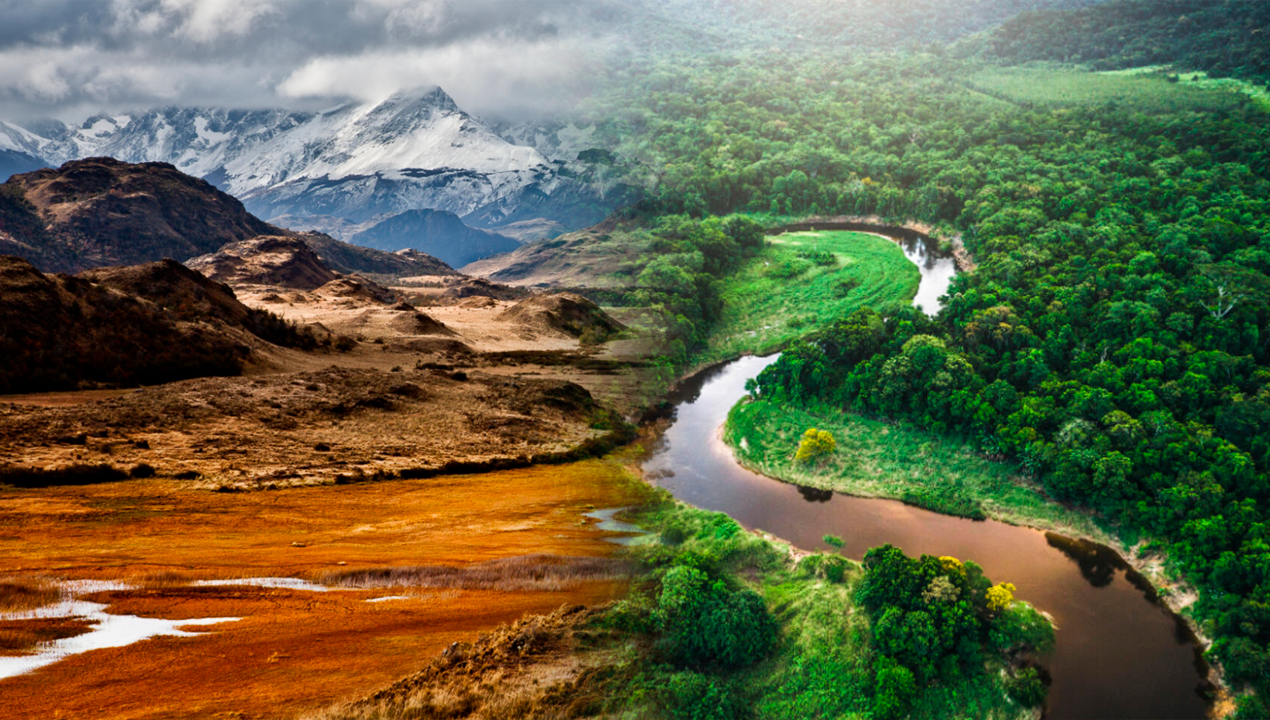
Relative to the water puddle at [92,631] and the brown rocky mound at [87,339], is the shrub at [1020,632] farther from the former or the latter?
the brown rocky mound at [87,339]

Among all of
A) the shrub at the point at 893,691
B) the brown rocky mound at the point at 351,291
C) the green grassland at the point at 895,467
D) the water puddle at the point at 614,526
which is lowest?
the shrub at the point at 893,691

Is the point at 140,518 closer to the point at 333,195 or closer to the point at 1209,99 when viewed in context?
the point at 1209,99

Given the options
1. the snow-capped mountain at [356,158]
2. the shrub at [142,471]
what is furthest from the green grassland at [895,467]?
the snow-capped mountain at [356,158]

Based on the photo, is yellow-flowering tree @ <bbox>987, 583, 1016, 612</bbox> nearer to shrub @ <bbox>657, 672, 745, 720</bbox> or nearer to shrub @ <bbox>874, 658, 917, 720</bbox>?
shrub @ <bbox>874, 658, 917, 720</bbox>

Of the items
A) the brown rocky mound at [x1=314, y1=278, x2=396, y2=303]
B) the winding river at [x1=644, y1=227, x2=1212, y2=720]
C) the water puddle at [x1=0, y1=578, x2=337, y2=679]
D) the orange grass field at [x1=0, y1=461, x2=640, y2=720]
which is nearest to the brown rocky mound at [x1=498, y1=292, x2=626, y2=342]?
the winding river at [x1=644, y1=227, x2=1212, y2=720]

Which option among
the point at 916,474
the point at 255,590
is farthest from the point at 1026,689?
the point at 255,590

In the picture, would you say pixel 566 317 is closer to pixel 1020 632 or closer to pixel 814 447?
pixel 814 447
